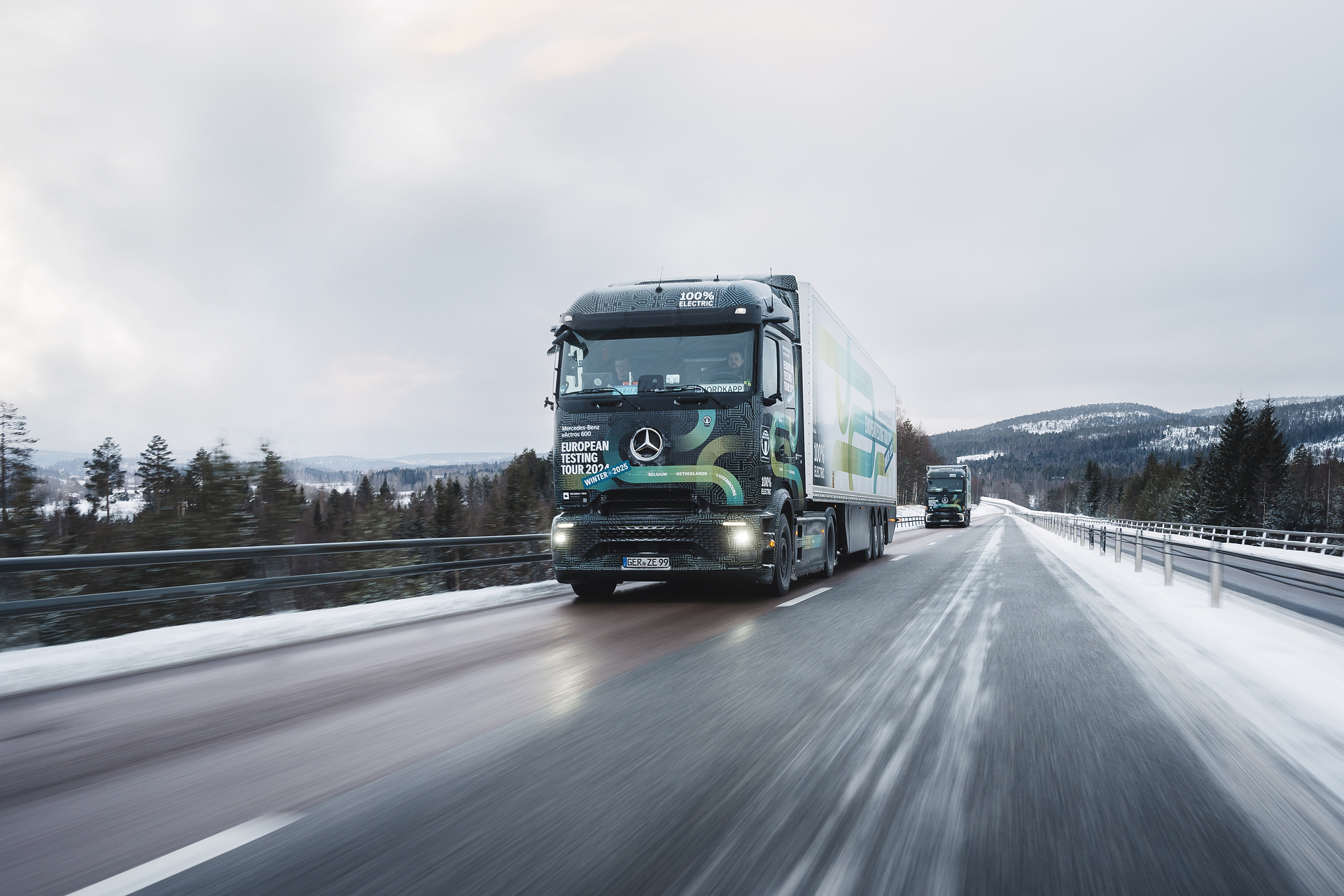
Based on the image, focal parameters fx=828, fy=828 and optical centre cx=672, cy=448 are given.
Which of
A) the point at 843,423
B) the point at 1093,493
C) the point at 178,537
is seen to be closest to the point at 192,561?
the point at 843,423

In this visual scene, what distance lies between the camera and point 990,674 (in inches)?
227

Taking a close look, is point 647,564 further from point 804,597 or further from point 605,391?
point 804,597

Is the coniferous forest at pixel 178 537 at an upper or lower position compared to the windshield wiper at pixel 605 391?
lower

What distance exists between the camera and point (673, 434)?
9953mm

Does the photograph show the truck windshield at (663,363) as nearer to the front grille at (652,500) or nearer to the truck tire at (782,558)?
the front grille at (652,500)

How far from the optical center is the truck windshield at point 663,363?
10.1m

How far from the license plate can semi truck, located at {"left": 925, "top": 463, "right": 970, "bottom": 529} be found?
168ft

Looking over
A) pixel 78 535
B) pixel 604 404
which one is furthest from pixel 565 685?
pixel 78 535

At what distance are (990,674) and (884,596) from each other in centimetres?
538

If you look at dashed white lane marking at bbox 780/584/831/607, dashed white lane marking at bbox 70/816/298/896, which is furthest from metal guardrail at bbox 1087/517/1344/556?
dashed white lane marking at bbox 70/816/298/896

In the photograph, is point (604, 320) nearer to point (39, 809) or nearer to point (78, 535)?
point (39, 809)

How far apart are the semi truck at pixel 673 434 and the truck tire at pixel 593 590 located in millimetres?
779

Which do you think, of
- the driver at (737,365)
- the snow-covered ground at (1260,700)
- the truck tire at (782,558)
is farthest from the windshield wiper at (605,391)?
the snow-covered ground at (1260,700)

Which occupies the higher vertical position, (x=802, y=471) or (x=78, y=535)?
(x=802, y=471)
